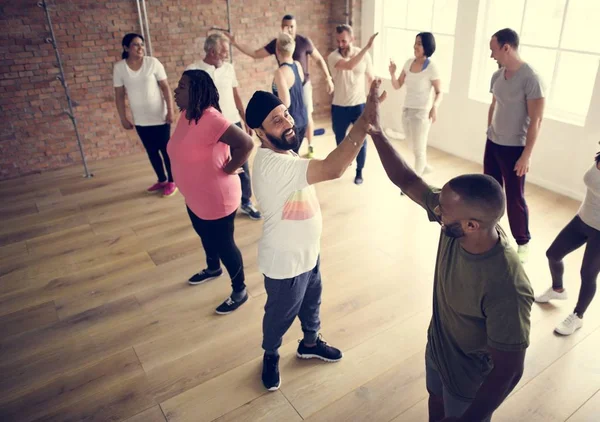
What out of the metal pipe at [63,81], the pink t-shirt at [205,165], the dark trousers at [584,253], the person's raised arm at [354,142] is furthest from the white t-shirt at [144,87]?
the dark trousers at [584,253]

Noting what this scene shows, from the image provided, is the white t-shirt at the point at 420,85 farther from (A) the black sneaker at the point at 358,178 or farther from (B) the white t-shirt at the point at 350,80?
(A) the black sneaker at the point at 358,178

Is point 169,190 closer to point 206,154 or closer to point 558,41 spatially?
Result: point 206,154

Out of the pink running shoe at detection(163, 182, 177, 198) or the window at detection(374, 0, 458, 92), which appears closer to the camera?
the pink running shoe at detection(163, 182, 177, 198)

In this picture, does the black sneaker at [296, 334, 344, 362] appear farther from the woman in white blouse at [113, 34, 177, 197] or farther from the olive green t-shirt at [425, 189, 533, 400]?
the woman in white blouse at [113, 34, 177, 197]

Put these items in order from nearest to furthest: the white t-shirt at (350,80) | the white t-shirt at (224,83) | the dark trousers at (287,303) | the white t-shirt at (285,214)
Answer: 1. the white t-shirt at (285,214)
2. the dark trousers at (287,303)
3. the white t-shirt at (224,83)
4. the white t-shirt at (350,80)

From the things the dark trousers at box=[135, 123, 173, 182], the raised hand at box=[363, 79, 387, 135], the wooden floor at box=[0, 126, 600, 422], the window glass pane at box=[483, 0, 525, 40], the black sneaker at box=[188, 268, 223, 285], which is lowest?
the wooden floor at box=[0, 126, 600, 422]

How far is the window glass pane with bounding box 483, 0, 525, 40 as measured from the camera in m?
4.93

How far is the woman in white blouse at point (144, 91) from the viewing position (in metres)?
4.41

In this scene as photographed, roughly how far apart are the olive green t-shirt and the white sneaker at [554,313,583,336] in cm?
161

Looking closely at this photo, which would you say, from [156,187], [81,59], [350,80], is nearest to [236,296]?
[156,187]

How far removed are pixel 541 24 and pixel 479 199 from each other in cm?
450

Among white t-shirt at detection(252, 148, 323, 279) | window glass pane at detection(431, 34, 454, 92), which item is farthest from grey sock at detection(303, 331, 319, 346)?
window glass pane at detection(431, 34, 454, 92)

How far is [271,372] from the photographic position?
8.27 feet

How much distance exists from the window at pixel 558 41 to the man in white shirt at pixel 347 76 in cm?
157
